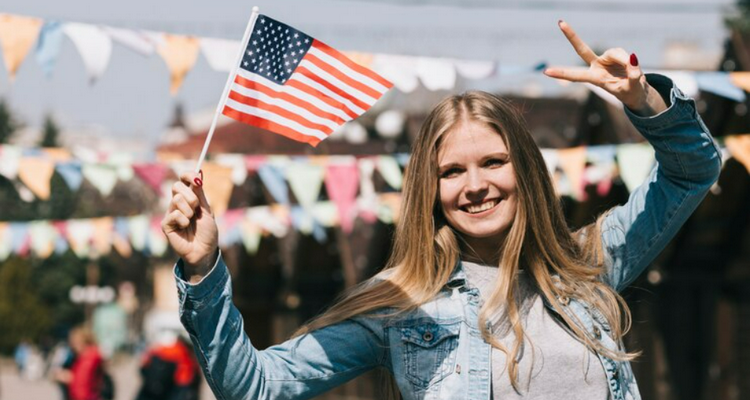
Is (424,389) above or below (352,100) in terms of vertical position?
below

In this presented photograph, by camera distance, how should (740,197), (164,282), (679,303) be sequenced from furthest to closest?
1. (164,282)
2. (679,303)
3. (740,197)

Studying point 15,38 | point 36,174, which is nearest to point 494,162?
point 15,38

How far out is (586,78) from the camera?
2789 mm

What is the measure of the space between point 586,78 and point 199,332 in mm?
1079

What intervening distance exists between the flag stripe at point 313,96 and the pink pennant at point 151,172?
29.4 ft

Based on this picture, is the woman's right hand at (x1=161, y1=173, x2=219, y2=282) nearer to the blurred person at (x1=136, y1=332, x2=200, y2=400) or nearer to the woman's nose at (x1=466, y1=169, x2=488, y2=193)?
the woman's nose at (x1=466, y1=169, x2=488, y2=193)

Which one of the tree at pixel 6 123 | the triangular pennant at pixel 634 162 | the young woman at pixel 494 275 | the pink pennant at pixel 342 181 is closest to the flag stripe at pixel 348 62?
the young woman at pixel 494 275

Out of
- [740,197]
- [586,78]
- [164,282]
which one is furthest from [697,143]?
[164,282]

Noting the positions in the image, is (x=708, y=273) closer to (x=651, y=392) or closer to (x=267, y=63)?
(x=651, y=392)

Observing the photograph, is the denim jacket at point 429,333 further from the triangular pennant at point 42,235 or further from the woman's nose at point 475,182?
the triangular pennant at point 42,235

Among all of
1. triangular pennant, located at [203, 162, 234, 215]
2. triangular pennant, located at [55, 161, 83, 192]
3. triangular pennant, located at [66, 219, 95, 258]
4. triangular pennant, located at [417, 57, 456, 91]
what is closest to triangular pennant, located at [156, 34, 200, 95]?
triangular pennant, located at [417, 57, 456, 91]

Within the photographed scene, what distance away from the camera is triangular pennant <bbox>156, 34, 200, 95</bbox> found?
730 cm

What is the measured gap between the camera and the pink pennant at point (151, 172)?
39.7 feet

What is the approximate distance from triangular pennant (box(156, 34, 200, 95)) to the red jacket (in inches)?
269
